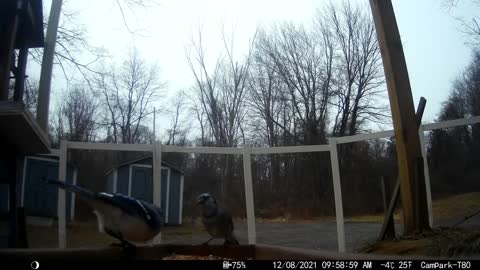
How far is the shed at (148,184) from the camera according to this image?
8.68 metres

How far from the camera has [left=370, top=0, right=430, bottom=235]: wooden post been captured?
5.28 metres

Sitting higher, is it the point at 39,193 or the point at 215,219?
the point at 39,193

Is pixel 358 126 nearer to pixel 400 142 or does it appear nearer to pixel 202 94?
pixel 202 94

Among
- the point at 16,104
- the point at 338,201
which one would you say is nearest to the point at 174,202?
the point at 338,201

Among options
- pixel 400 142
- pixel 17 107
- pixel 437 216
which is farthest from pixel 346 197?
pixel 17 107

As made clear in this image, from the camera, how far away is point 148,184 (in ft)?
31.3

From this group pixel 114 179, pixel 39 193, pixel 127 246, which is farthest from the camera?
pixel 39 193

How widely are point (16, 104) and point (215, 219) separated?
7.96 ft

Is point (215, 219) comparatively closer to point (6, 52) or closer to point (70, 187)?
point (70, 187)

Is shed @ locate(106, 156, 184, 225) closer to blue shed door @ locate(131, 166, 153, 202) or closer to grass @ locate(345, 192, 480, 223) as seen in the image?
blue shed door @ locate(131, 166, 153, 202)

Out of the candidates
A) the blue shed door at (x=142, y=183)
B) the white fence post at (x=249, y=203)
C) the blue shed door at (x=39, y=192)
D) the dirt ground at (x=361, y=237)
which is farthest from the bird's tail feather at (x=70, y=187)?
the blue shed door at (x=39, y=192)

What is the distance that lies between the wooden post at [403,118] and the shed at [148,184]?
15.3 feet

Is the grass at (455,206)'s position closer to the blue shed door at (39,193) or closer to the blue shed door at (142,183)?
the blue shed door at (142,183)

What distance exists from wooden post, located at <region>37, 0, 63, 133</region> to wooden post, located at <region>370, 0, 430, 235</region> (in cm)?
755
